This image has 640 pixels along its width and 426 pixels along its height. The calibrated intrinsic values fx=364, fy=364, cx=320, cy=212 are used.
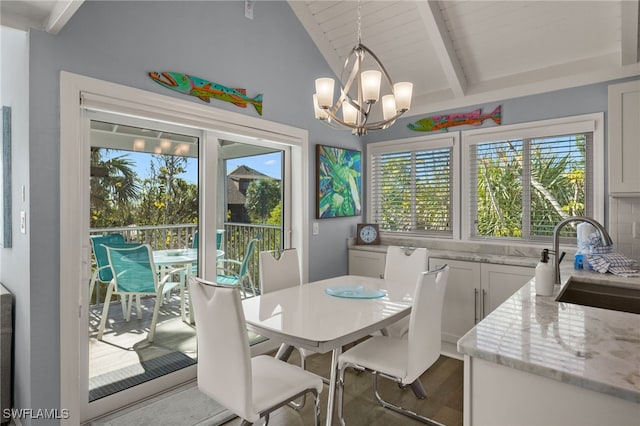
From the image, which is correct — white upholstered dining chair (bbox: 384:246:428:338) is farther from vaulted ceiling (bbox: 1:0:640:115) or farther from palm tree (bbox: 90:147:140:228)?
palm tree (bbox: 90:147:140:228)

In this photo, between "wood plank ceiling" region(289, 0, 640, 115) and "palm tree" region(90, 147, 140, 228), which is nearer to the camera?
"palm tree" region(90, 147, 140, 228)

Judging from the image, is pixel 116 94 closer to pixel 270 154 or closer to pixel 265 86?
pixel 265 86

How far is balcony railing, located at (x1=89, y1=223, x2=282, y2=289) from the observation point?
8.19ft

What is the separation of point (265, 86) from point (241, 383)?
240 centimetres

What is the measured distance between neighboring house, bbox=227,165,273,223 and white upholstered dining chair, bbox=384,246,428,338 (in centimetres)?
134

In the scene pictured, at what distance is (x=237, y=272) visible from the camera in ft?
10.3

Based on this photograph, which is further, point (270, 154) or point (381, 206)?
point (381, 206)

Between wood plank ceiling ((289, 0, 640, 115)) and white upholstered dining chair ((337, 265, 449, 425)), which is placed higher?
wood plank ceiling ((289, 0, 640, 115))

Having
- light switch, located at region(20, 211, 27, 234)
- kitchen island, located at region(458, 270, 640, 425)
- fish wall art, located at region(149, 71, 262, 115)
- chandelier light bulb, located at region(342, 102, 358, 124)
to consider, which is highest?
fish wall art, located at region(149, 71, 262, 115)

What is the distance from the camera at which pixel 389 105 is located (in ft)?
7.43

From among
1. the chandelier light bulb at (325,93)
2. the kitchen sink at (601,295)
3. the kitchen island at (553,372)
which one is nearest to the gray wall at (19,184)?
the chandelier light bulb at (325,93)

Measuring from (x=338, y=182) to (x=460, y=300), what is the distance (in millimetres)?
1659

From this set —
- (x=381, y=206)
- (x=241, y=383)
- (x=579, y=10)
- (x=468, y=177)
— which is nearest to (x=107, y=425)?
(x=241, y=383)

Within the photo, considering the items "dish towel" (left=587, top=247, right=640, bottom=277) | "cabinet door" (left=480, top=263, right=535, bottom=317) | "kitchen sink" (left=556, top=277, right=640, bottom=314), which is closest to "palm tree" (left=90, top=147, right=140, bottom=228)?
"kitchen sink" (left=556, top=277, right=640, bottom=314)
